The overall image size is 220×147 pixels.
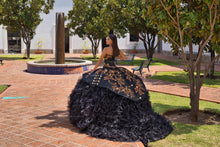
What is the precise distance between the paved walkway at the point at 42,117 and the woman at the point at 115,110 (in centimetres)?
21

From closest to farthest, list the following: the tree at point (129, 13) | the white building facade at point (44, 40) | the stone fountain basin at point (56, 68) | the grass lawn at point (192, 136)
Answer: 1. the grass lawn at point (192, 136)
2. the stone fountain basin at point (56, 68)
3. the tree at point (129, 13)
4. the white building facade at point (44, 40)

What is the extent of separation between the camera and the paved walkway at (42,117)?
433 centimetres

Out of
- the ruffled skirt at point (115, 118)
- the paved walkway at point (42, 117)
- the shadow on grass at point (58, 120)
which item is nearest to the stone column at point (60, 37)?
the paved walkway at point (42, 117)

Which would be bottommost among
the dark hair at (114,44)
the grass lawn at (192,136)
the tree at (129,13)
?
the grass lawn at (192,136)

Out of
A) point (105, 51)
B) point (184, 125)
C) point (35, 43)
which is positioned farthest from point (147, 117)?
point (35, 43)

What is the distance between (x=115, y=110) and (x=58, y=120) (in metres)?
1.61

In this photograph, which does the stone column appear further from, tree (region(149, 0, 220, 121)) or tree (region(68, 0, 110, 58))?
tree (region(149, 0, 220, 121))

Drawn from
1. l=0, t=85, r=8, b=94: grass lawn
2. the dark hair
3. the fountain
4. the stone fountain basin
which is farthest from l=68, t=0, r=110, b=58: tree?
the dark hair

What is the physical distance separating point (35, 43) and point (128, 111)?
1133 inches

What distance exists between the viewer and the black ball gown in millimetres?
4566

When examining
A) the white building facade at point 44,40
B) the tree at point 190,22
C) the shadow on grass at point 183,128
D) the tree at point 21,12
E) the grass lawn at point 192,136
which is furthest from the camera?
the white building facade at point 44,40

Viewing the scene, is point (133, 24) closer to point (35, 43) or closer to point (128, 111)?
point (128, 111)

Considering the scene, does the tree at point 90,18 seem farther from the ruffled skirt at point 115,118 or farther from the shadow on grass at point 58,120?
the ruffled skirt at point 115,118

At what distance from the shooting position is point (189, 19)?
17.5 feet
